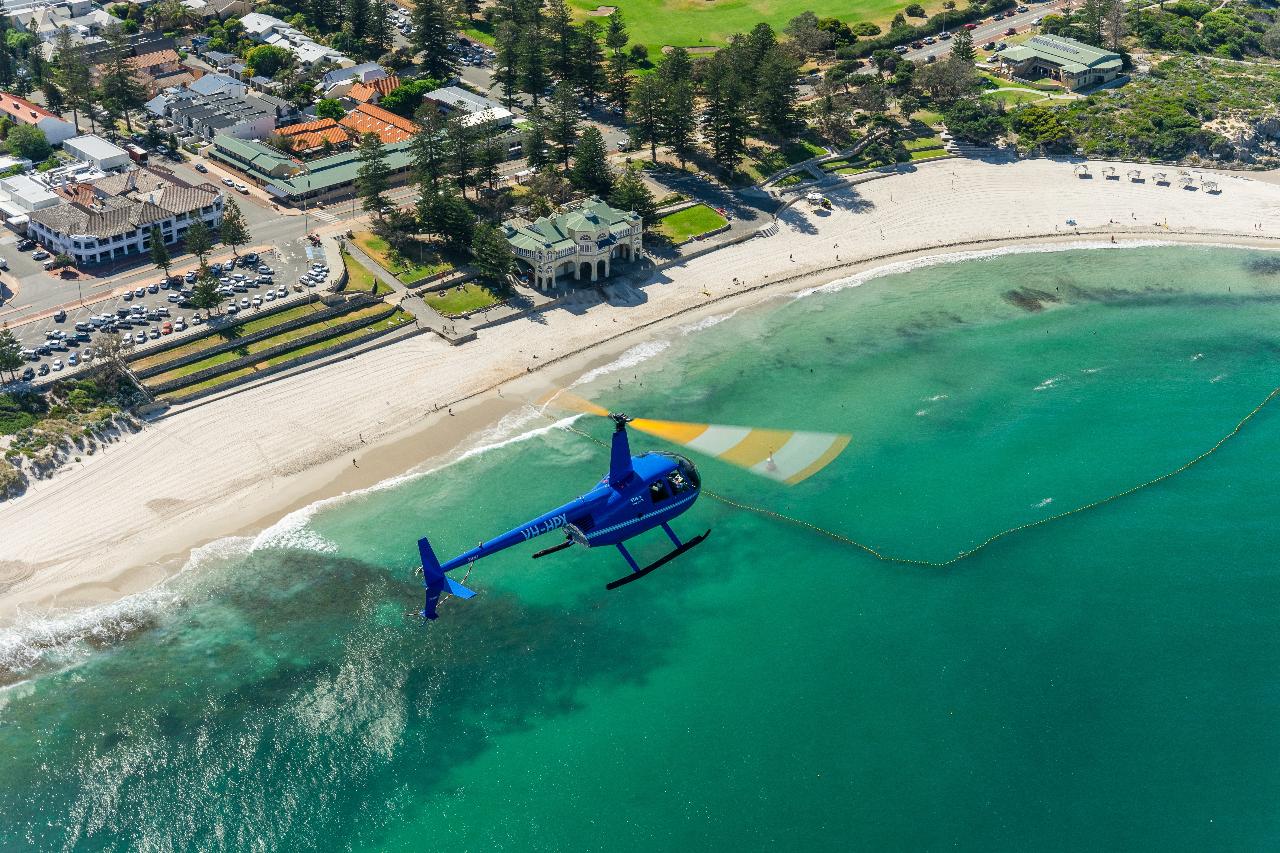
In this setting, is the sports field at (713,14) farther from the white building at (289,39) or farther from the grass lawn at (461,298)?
the grass lawn at (461,298)

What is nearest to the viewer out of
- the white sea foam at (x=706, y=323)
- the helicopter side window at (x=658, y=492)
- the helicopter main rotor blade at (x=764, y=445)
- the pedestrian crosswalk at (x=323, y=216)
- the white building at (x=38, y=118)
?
the helicopter side window at (x=658, y=492)

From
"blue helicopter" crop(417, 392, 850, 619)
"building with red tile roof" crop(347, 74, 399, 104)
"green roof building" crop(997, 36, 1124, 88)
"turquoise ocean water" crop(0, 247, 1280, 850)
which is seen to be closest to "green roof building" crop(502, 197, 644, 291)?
"turquoise ocean water" crop(0, 247, 1280, 850)

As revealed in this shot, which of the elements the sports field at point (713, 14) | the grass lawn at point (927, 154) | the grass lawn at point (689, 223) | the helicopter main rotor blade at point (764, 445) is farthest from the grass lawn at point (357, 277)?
the sports field at point (713, 14)

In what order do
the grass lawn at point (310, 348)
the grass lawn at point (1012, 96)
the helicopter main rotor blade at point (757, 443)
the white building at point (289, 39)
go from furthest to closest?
the white building at point (289, 39)
the grass lawn at point (1012, 96)
the grass lawn at point (310, 348)
the helicopter main rotor blade at point (757, 443)

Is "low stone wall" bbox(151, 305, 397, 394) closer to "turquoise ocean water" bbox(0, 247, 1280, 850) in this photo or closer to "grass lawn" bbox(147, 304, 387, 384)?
"grass lawn" bbox(147, 304, 387, 384)

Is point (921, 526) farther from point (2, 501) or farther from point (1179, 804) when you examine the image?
point (2, 501)

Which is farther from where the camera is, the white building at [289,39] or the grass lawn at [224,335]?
the white building at [289,39]

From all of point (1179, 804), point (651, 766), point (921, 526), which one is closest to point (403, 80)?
point (921, 526)
